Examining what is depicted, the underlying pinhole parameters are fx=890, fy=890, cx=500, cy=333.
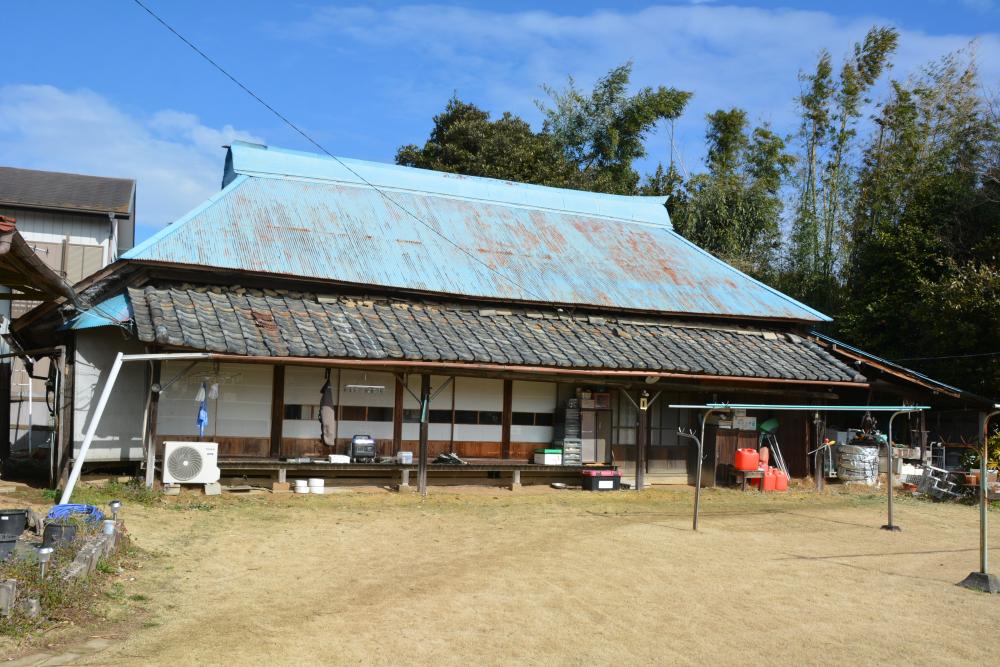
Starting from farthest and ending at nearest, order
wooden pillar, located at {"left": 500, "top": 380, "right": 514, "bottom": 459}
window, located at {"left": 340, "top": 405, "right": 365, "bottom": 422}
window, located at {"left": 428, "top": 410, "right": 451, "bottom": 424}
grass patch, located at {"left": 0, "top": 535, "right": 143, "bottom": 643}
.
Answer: wooden pillar, located at {"left": 500, "top": 380, "right": 514, "bottom": 459} < window, located at {"left": 428, "top": 410, "right": 451, "bottom": 424} < window, located at {"left": 340, "top": 405, "right": 365, "bottom": 422} < grass patch, located at {"left": 0, "top": 535, "right": 143, "bottom": 643}

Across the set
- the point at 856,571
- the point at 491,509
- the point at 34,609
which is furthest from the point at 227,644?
the point at 491,509

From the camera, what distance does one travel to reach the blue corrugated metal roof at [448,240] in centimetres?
1653

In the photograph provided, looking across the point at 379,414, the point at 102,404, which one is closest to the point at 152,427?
the point at 102,404

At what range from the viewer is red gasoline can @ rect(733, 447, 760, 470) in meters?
18.2

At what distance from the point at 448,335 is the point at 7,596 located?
1020cm

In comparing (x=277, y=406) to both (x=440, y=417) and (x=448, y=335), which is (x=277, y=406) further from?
(x=448, y=335)

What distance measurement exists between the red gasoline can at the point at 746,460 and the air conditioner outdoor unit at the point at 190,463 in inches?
405

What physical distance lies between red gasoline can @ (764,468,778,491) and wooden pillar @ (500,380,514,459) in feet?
18.2

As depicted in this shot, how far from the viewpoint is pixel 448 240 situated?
19078mm

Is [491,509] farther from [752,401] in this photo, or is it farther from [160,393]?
[752,401]

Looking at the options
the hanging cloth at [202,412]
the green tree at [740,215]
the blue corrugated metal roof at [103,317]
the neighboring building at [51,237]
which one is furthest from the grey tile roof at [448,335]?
the green tree at [740,215]

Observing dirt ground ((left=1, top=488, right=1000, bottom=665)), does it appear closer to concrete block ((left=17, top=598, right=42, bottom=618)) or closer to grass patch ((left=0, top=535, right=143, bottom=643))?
grass patch ((left=0, top=535, right=143, bottom=643))

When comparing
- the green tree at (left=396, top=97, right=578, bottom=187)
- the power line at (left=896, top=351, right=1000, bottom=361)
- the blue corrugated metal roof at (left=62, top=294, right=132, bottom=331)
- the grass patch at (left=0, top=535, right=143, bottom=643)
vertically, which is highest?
the green tree at (left=396, top=97, right=578, bottom=187)

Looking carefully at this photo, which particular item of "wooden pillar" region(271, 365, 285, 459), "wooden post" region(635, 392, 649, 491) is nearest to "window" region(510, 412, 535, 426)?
"wooden post" region(635, 392, 649, 491)
